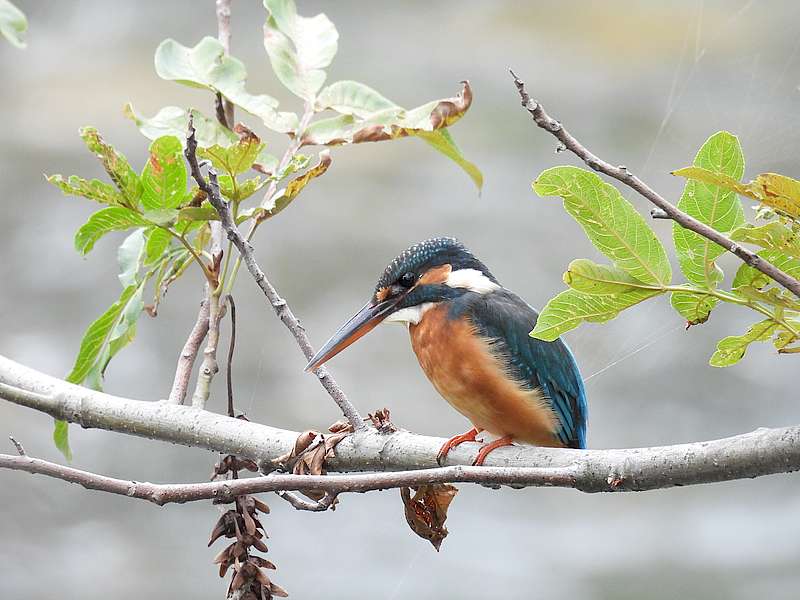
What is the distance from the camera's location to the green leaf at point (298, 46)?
41.7 inches

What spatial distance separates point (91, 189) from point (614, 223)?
0.48 m

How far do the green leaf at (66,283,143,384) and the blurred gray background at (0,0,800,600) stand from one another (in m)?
0.84

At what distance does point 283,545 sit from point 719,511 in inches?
58.4

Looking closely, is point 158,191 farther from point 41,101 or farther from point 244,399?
point 41,101

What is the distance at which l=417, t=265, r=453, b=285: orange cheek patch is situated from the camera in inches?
46.6

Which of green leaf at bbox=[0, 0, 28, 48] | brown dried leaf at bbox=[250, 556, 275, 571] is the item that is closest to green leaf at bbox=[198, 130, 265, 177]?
green leaf at bbox=[0, 0, 28, 48]

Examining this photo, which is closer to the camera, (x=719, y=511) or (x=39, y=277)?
(x=719, y=511)

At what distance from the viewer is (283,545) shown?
3.20 metres

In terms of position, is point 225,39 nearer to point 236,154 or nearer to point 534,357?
point 236,154

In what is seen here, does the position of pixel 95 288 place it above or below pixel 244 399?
above

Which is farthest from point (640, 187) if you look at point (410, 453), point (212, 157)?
point (212, 157)

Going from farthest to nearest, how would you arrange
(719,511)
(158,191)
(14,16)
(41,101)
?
(41,101) < (719,511) < (158,191) < (14,16)

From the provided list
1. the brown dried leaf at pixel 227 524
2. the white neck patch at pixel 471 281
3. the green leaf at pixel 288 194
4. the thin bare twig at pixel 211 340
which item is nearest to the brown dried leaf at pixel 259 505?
the brown dried leaf at pixel 227 524

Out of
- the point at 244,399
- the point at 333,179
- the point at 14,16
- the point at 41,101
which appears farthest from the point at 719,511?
the point at 41,101
